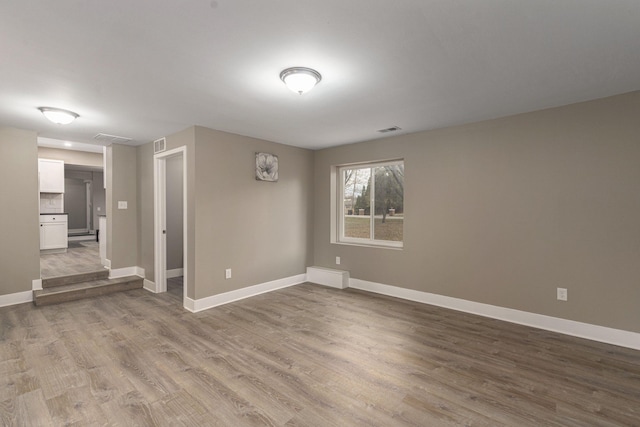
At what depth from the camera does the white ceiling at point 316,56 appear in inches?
65.4

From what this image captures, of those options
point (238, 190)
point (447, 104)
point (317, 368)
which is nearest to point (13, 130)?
point (238, 190)

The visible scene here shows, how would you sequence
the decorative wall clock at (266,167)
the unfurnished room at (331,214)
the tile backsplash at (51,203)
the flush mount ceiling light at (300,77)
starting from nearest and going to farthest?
the unfurnished room at (331,214)
the flush mount ceiling light at (300,77)
the decorative wall clock at (266,167)
the tile backsplash at (51,203)

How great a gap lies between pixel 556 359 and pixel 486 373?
772 mm

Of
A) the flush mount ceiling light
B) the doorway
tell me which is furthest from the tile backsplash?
the flush mount ceiling light

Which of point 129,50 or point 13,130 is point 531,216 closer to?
point 129,50

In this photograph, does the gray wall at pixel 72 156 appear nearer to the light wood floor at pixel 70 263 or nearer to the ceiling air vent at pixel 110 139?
the light wood floor at pixel 70 263

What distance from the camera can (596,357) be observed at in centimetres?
273

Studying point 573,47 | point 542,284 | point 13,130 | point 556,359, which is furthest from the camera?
point 13,130

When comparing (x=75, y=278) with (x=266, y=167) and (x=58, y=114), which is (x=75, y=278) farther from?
(x=266, y=167)

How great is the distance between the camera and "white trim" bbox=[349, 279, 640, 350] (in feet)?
9.75

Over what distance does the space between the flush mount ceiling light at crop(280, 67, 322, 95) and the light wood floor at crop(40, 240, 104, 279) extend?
4913 millimetres

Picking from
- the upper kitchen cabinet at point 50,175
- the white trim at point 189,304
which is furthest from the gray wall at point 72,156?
the white trim at point 189,304

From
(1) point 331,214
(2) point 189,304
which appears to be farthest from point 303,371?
(1) point 331,214

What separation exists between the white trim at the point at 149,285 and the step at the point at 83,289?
2.7 inches
